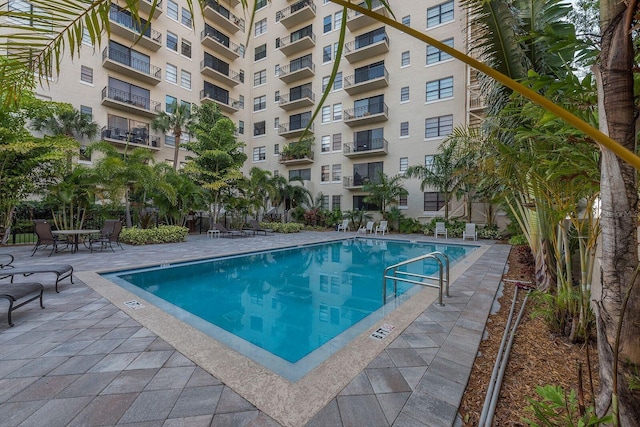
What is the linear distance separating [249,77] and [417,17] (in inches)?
634

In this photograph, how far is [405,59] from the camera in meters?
20.5

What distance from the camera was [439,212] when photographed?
62.1ft

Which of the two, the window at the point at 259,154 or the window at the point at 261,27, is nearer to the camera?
the window at the point at 261,27

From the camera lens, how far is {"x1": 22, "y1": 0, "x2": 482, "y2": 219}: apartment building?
18.7 metres

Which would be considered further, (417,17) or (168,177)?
(417,17)

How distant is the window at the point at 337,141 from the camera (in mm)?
23312

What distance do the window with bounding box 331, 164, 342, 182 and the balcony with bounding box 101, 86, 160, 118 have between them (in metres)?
13.8

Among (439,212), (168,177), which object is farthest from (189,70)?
(439,212)

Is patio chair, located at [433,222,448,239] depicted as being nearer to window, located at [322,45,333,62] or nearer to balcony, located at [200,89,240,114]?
window, located at [322,45,333,62]

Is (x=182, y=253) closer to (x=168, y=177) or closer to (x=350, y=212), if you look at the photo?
(x=168, y=177)

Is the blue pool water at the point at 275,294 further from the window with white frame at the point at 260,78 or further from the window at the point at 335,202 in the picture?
the window with white frame at the point at 260,78

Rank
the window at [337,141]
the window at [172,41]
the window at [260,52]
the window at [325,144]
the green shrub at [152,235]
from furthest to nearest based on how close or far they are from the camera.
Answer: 1. the window at [260,52]
2. the window at [325,144]
3. the window at [337,141]
4. the window at [172,41]
5. the green shrub at [152,235]

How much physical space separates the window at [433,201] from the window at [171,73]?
68.5ft

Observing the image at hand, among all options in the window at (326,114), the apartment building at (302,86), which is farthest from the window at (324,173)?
the window at (326,114)
